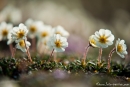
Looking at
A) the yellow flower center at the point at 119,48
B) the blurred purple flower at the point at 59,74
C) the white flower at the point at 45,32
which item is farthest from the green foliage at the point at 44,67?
the white flower at the point at 45,32

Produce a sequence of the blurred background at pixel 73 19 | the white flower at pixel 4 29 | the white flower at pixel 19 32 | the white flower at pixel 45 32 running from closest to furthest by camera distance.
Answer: the blurred background at pixel 73 19, the white flower at pixel 19 32, the white flower at pixel 4 29, the white flower at pixel 45 32

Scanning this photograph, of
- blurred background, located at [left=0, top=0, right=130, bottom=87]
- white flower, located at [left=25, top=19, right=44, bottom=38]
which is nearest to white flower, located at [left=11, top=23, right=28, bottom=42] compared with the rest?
blurred background, located at [left=0, top=0, right=130, bottom=87]

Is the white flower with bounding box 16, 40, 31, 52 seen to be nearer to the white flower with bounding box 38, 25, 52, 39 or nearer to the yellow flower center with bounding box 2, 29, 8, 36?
the yellow flower center with bounding box 2, 29, 8, 36

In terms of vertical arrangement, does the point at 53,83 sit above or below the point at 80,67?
below

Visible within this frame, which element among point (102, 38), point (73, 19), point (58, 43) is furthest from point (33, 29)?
point (73, 19)

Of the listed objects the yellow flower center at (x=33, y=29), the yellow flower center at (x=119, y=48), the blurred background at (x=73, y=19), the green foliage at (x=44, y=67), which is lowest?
the green foliage at (x=44, y=67)

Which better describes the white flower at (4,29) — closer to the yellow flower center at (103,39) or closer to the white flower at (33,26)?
the white flower at (33,26)

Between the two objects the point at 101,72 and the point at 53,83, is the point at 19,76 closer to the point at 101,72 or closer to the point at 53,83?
the point at 53,83

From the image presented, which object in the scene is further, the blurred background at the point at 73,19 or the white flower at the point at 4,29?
the white flower at the point at 4,29

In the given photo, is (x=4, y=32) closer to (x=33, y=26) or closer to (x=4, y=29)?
(x=4, y=29)

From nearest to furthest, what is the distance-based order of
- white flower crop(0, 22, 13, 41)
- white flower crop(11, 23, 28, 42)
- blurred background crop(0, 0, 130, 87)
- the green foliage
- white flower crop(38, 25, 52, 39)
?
blurred background crop(0, 0, 130, 87)
the green foliage
white flower crop(11, 23, 28, 42)
white flower crop(0, 22, 13, 41)
white flower crop(38, 25, 52, 39)

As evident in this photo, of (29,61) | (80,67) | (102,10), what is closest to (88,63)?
(80,67)
